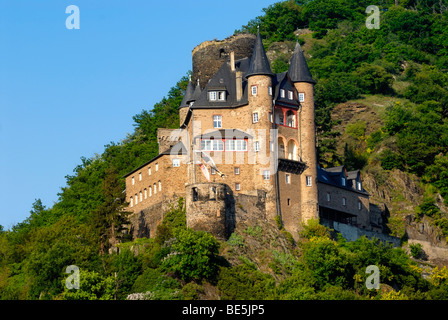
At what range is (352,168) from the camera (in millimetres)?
105312

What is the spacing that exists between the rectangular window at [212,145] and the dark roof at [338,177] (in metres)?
11.0

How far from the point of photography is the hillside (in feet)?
234

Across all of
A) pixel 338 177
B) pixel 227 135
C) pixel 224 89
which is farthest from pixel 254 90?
pixel 338 177

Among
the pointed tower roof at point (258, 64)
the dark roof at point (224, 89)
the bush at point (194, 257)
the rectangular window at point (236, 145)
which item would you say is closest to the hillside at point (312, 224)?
the bush at point (194, 257)

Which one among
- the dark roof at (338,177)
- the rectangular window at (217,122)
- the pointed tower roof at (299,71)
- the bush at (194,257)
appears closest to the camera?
the bush at (194,257)

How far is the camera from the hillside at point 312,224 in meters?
71.2

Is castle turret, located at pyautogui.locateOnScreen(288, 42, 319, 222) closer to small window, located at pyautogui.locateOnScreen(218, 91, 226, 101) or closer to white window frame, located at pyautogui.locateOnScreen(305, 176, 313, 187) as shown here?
white window frame, located at pyautogui.locateOnScreen(305, 176, 313, 187)

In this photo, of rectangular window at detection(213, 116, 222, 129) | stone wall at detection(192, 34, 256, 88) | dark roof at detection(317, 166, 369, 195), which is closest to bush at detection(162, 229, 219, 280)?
rectangular window at detection(213, 116, 222, 129)

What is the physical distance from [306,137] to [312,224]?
7729 mm

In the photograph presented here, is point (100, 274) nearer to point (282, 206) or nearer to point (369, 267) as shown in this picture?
point (282, 206)

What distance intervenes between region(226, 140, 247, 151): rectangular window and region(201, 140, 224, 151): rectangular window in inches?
19.7

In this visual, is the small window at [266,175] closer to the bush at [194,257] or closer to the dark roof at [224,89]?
the dark roof at [224,89]

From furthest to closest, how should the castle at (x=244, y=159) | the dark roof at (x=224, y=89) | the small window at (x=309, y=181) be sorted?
the dark roof at (x=224, y=89) < the small window at (x=309, y=181) < the castle at (x=244, y=159)
